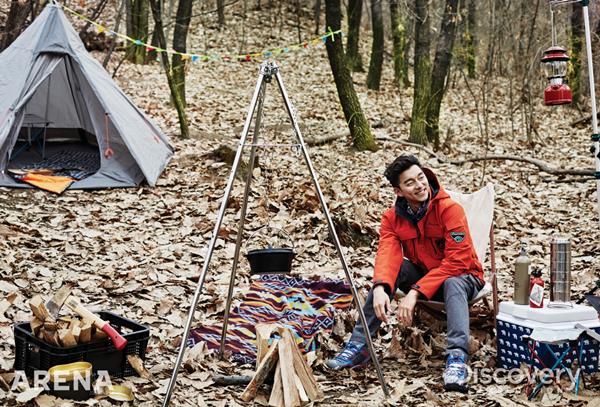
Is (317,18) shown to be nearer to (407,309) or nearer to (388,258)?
(388,258)

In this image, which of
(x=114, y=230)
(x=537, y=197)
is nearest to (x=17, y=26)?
(x=114, y=230)

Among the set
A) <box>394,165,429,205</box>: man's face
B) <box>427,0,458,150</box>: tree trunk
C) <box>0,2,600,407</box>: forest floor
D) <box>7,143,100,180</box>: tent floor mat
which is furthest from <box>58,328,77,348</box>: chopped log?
<box>427,0,458,150</box>: tree trunk

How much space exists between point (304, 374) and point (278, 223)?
312 cm

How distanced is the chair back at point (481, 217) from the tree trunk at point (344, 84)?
189 inches

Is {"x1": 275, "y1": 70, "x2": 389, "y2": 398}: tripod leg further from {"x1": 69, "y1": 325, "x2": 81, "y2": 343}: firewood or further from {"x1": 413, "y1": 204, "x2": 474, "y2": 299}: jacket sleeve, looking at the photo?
{"x1": 69, "y1": 325, "x2": 81, "y2": 343}: firewood

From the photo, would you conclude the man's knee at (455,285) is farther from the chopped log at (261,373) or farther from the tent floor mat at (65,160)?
the tent floor mat at (65,160)

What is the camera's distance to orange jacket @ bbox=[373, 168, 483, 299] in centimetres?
381

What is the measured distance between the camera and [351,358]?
3.76 m

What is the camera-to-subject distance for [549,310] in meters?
3.54

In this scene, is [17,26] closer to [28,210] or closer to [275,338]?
[28,210]

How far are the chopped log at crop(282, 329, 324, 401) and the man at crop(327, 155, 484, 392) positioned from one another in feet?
1.17

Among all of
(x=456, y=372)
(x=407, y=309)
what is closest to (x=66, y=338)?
(x=407, y=309)

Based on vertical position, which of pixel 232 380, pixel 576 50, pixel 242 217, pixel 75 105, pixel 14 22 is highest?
pixel 14 22

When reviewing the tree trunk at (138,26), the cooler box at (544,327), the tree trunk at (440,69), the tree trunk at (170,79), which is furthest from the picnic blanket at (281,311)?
the tree trunk at (138,26)
